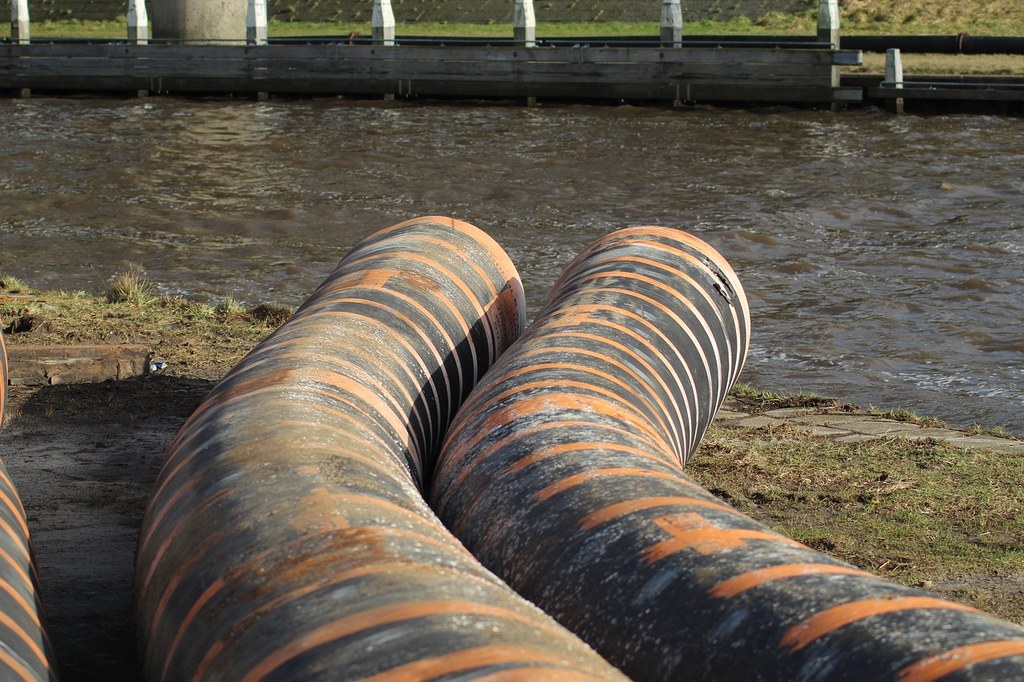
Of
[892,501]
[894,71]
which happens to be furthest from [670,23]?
[892,501]

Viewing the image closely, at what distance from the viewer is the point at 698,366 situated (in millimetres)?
5082

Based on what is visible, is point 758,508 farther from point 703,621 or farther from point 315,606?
point 315,606

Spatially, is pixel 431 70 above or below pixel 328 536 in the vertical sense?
above

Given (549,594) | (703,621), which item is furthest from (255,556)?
(703,621)

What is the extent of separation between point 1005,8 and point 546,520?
28620 mm

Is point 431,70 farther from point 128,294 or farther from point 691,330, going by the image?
point 691,330

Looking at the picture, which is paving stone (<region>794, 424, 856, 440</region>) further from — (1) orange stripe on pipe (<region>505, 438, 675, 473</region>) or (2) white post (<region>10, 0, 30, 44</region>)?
(2) white post (<region>10, 0, 30, 44</region>)

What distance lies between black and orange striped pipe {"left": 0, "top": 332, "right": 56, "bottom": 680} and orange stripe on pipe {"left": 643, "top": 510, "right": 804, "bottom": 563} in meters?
1.46

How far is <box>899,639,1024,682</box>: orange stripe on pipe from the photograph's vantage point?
7.70 feet

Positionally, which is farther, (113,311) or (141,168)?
(141,168)

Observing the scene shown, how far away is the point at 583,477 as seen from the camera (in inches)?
134

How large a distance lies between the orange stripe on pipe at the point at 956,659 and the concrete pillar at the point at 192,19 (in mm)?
25639

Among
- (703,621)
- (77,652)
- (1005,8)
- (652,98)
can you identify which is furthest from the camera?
(1005,8)

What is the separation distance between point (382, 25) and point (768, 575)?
74.1 ft
